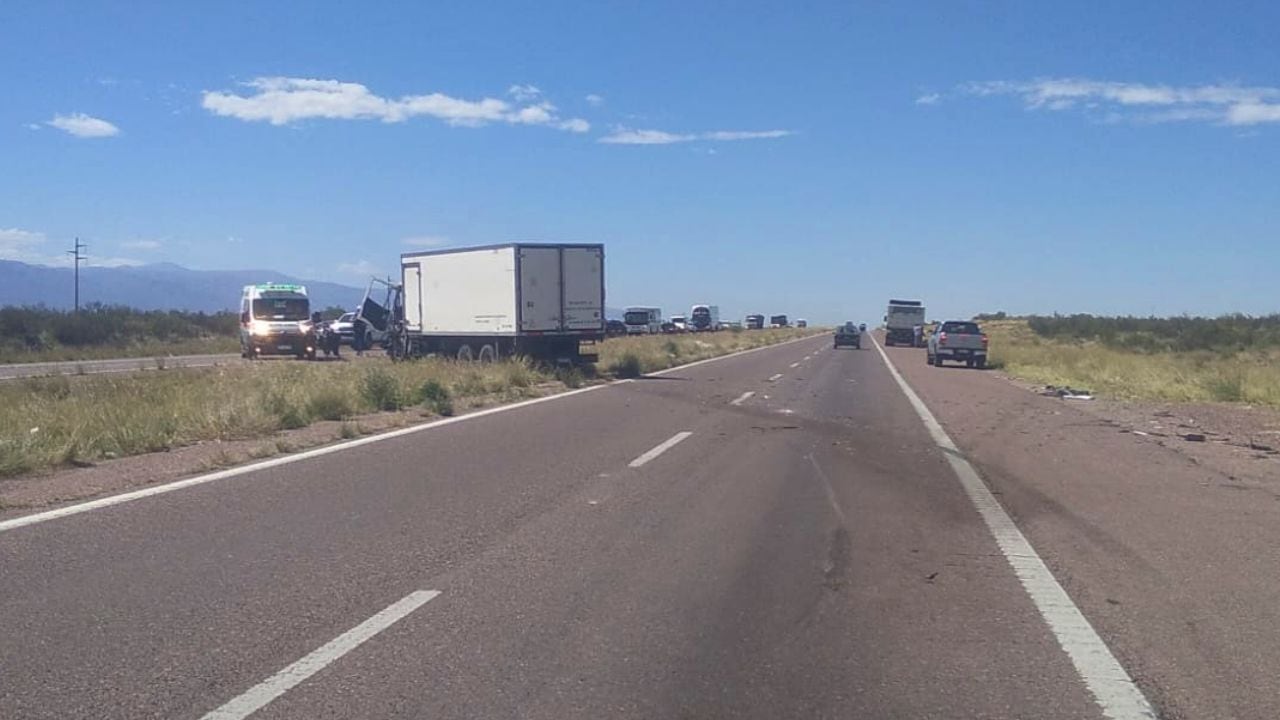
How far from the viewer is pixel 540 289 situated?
119ft

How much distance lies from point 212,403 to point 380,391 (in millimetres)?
4518

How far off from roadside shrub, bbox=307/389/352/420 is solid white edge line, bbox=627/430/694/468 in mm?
6212

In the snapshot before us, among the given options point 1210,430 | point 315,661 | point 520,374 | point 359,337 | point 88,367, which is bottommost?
point 1210,430

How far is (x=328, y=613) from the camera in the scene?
8.13 m

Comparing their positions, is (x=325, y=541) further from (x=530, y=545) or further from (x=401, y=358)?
(x=401, y=358)

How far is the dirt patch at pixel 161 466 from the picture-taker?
515 inches

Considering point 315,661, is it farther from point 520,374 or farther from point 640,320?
point 640,320

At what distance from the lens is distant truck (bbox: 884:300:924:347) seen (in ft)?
295

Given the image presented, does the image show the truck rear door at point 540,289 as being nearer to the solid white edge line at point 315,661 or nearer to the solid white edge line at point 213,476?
the solid white edge line at point 213,476

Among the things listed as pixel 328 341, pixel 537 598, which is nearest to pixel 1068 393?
pixel 537 598

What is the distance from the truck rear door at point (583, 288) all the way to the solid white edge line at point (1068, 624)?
2347 centimetres

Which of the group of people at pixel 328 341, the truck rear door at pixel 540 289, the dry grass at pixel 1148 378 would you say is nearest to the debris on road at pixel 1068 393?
the dry grass at pixel 1148 378

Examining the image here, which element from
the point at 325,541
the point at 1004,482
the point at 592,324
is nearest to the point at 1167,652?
the point at 325,541

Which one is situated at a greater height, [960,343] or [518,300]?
[518,300]
